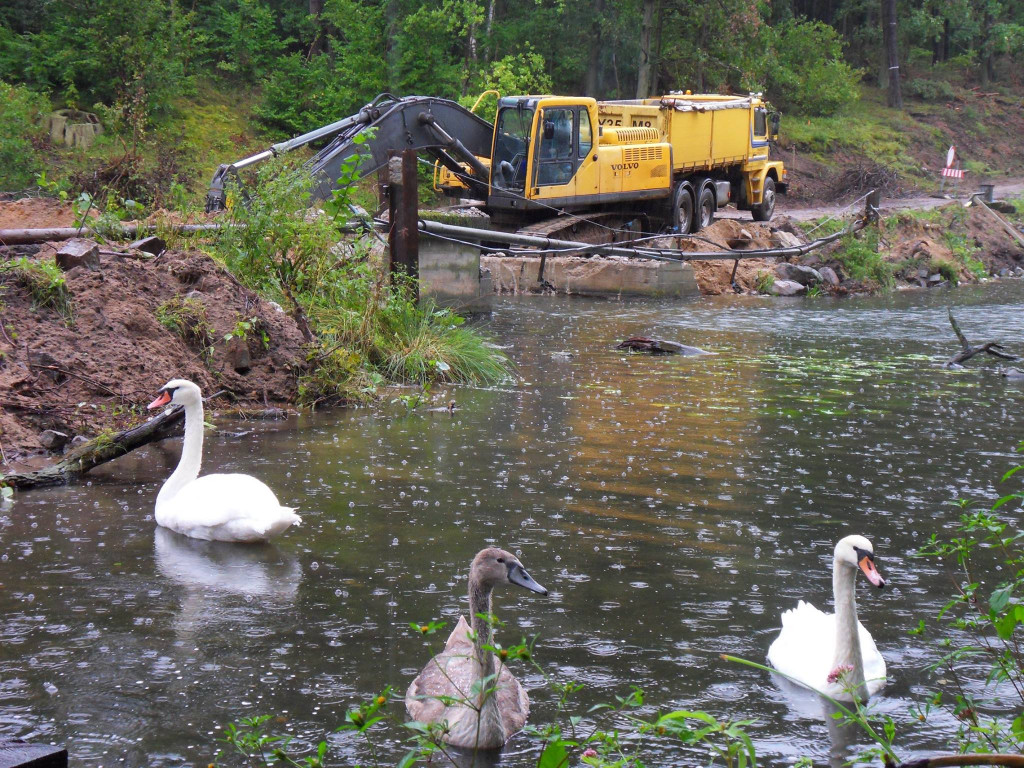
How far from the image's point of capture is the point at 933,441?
1022cm

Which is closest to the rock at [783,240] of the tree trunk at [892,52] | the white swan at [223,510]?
the white swan at [223,510]

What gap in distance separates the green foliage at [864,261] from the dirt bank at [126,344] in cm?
1542

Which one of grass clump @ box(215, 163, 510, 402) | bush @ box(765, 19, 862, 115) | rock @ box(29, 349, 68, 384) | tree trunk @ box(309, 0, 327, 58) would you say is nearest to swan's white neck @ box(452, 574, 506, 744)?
rock @ box(29, 349, 68, 384)

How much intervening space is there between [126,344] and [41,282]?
89 cm

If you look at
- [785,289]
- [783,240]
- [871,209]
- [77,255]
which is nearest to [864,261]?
[871,209]

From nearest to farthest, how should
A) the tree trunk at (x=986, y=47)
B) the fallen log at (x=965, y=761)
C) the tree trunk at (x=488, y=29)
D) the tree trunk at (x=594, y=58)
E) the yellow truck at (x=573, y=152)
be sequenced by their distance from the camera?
the fallen log at (x=965, y=761) → the yellow truck at (x=573, y=152) → the tree trunk at (x=488, y=29) → the tree trunk at (x=594, y=58) → the tree trunk at (x=986, y=47)

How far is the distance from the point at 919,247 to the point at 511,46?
15.8 metres

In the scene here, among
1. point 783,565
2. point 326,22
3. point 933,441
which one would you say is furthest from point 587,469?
point 326,22

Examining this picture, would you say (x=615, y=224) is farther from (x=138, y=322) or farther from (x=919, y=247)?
(x=138, y=322)

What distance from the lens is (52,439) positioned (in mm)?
8938

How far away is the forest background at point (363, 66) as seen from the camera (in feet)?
82.3

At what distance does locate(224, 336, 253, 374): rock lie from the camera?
10.7 m

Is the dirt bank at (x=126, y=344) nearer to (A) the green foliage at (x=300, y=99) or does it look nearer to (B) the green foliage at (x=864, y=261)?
(B) the green foliage at (x=864, y=261)

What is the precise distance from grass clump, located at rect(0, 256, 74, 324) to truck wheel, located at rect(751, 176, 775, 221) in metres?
21.3
